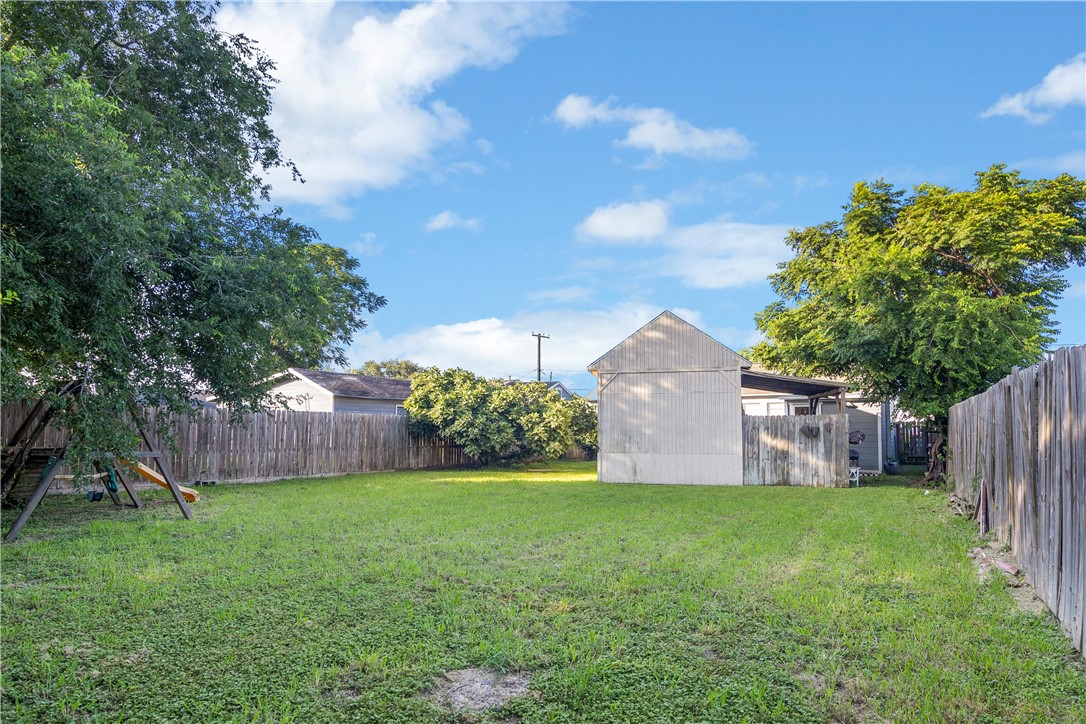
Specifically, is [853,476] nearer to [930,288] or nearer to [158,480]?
[930,288]

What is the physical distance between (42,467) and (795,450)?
14238 millimetres

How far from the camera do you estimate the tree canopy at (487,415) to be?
19969 millimetres

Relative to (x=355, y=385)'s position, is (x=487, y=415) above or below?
below

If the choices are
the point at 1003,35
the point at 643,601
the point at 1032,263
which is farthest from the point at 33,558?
the point at 1032,263

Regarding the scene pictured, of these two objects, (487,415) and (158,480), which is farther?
(487,415)

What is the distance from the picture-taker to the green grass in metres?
3.14

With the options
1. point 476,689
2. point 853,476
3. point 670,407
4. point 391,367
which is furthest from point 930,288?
point 391,367

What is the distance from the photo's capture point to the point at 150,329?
820 centimetres

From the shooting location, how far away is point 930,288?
50.3ft

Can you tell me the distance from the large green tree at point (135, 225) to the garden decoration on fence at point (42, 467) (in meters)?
0.64

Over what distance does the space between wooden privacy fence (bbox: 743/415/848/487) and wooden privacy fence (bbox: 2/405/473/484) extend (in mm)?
10109

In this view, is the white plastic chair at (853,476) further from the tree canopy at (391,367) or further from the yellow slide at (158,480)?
the tree canopy at (391,367)

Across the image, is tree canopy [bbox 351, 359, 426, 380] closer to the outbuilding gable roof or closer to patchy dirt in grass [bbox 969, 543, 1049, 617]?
the outbuilding gable roof

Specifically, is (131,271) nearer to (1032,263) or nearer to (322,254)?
(322,254)
